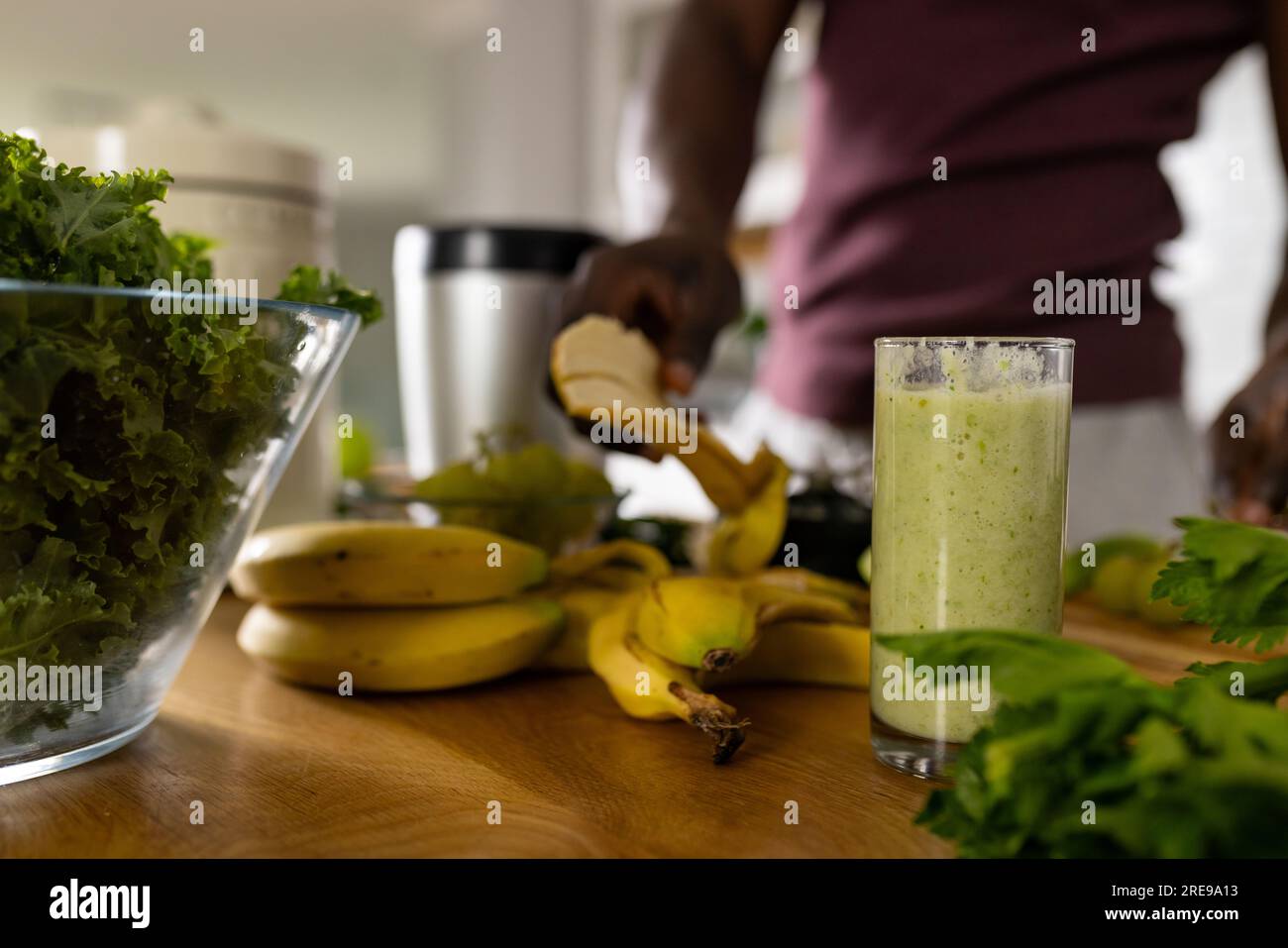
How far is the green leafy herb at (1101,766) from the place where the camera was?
1.09 feet

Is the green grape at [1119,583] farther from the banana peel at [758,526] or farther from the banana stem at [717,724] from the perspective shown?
the banana stem at [717,724]

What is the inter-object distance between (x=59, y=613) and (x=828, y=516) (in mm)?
643

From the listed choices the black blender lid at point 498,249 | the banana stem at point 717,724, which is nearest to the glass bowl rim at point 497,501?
the banana stem at point 717,724

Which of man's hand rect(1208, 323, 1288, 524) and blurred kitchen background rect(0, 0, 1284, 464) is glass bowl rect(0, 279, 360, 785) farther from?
blurred kitchen background rect(0, 0, 1284, 464)

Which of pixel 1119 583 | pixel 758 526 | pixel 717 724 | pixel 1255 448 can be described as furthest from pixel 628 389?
pixel 1255 448

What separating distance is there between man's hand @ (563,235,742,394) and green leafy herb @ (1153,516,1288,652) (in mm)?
433

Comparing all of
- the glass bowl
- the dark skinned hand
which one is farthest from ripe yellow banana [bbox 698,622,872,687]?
the dark skinned hand

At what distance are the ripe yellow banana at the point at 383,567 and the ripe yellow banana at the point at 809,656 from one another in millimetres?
175

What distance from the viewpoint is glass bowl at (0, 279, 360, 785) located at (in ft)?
1.52

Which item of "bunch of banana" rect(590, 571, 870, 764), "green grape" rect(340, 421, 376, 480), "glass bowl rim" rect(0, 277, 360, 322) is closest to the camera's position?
"glass bowl rim" rect(0, 277, 360, 322)

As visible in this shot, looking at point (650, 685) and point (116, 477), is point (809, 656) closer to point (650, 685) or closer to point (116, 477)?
point (650, 685)

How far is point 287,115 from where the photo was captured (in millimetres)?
3879

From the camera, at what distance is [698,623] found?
61 cm
